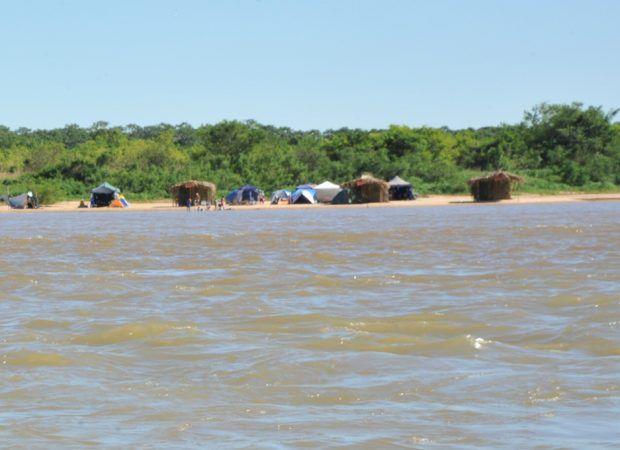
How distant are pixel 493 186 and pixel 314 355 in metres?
47.5

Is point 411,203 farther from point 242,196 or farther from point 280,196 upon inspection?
point 242,196

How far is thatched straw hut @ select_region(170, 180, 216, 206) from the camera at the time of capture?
5209cm

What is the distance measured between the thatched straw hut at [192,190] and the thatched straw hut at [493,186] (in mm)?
13741

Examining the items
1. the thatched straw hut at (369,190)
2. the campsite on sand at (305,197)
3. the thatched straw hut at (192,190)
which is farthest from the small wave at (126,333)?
the thatched straw hut at (369,190)

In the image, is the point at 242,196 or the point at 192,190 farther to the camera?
the point at 242,196

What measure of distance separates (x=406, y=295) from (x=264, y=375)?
4.33 metres

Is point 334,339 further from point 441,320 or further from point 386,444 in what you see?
point 386,444

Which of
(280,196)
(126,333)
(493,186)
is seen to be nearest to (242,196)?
(280,196)

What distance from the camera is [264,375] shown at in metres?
6.38

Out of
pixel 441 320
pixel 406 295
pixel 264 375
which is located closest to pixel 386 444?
pixel 264 375

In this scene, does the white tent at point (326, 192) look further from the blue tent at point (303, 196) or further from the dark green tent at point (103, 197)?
the dark green tent at point (103, 197)

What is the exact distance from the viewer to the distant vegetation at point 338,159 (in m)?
61.6

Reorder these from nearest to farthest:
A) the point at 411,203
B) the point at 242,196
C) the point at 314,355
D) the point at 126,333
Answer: the point at 314,355, the point at 126,333, the point at 411,203, the point at 242,196

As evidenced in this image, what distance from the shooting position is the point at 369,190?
175 feet
